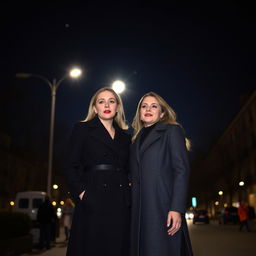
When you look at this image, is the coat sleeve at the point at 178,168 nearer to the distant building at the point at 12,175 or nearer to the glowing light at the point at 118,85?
the glowing light at the point at 118,85

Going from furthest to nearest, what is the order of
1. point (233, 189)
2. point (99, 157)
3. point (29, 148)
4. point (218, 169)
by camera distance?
1. point (218, 169)
2. point (233, 189)
3. point (29, 148)
4. point (99, 157)

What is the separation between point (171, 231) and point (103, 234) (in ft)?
2.44

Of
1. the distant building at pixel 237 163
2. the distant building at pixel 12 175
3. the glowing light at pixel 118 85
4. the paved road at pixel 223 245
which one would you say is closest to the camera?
the paved road at pixel 223 245

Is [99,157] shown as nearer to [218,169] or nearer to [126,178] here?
[126,178]

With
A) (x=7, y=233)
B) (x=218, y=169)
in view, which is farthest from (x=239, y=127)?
(x=7, y=233)

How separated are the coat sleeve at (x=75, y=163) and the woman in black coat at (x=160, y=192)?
59 centimetres

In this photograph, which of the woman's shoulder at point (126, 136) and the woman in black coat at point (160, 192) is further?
the woman's shoulder at point (126, 136)

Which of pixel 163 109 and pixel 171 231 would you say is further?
pixel 163 109

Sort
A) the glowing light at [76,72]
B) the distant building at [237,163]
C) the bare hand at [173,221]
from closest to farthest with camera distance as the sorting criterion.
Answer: the bare hand at [173,221] < the glowing light at [76,72] < the distant building at [237,163]

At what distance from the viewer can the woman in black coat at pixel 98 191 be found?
482cm

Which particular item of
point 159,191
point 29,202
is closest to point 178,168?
point 159,191

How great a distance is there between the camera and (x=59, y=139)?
44.2m

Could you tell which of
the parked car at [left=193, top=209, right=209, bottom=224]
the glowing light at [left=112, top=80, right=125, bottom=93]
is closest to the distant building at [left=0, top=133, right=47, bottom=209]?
the parked car at [left=193, top=209, right=209, bottom=224]

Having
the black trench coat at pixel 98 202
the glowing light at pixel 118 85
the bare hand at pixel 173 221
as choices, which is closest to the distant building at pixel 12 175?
the glowing light at pixel 118 85
